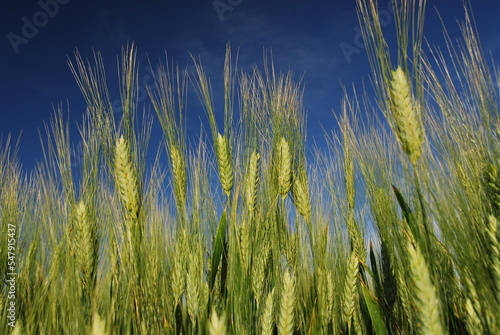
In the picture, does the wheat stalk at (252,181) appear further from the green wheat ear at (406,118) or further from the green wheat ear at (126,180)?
the green wheat ear at (406,118)

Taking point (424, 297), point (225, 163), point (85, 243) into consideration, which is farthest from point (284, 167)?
point (424, 297)

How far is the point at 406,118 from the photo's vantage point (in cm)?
157

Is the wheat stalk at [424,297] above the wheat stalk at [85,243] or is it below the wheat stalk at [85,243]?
below

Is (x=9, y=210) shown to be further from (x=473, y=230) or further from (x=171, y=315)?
(x=473, y=230)

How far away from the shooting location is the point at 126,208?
192 centimetres

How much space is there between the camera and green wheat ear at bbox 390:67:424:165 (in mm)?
1545

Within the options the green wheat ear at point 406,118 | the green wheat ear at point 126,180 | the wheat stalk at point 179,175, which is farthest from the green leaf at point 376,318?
the green wheat ear at point 126,180

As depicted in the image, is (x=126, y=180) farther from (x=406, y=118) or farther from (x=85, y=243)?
(x=406, y=118)

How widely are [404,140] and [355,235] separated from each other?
3.97 ft

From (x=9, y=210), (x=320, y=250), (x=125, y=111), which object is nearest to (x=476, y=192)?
(x=320, y=250)

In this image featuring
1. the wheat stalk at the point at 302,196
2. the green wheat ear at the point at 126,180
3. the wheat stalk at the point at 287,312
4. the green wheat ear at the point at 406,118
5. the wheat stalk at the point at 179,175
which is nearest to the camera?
the green wheat ear at the point at 406,118

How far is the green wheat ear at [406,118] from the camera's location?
154 centimetres

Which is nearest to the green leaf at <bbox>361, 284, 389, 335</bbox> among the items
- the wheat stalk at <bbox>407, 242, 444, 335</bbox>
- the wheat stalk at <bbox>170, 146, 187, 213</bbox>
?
the wheat stalk at <bbox>407, 242, 444, 335</bbox>

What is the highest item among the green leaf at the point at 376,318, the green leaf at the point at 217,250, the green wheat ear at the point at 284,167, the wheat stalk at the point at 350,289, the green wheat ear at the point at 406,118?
the green wheat ear at the point at 284,167
